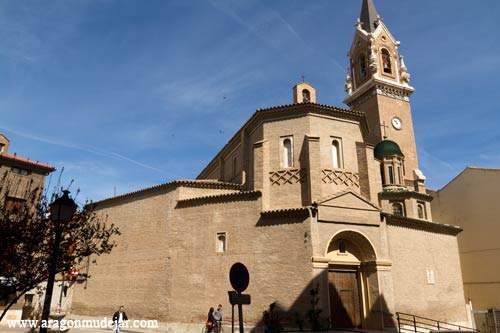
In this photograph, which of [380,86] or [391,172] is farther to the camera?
[380,86]

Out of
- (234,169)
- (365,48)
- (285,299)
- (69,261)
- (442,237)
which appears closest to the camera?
(69,261)

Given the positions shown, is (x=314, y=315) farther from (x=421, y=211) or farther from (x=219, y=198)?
(x=421, y=211)

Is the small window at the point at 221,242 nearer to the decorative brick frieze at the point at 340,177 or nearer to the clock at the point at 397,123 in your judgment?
the decorative brick frieze at the point at 340,177

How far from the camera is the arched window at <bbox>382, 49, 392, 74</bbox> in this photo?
41.2 metres

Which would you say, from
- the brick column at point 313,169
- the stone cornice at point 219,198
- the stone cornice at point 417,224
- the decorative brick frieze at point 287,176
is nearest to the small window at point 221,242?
the stone cornice at point 219,198

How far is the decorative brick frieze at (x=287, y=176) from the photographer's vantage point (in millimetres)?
19923

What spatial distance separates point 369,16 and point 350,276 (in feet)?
112

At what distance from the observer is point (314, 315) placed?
→ 16781 mm

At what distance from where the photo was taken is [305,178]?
19828mm

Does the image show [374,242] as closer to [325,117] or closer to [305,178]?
[305,178]

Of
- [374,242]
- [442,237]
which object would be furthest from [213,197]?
[442,237]

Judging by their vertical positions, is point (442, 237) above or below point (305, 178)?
below

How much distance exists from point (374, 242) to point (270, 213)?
16.9 feet

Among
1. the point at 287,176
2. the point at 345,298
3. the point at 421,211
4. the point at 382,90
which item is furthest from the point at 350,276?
the point at 382,90
